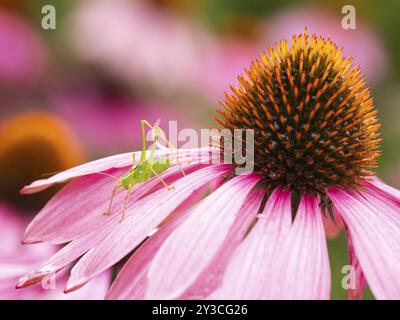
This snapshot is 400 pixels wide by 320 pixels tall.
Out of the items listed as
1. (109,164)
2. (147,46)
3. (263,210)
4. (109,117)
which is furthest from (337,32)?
(263,210)

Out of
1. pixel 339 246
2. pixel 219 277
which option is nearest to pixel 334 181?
pixel 219 277

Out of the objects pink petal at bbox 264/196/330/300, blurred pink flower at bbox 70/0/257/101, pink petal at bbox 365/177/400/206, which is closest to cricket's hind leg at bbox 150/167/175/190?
pink petal at bbox 264/196/330/300

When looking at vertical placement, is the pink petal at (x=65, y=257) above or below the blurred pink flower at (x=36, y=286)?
above

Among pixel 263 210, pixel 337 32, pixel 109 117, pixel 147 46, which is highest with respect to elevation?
pixel 337 32

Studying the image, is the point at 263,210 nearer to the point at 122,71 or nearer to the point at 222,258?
the point at 222,258

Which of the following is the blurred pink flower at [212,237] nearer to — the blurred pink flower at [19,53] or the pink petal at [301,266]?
the pink petal at [301,266]

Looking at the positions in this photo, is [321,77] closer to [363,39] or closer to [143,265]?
[143,265]

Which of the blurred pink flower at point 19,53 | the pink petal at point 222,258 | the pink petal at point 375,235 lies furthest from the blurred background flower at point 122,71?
the pink petal at point 222,258
